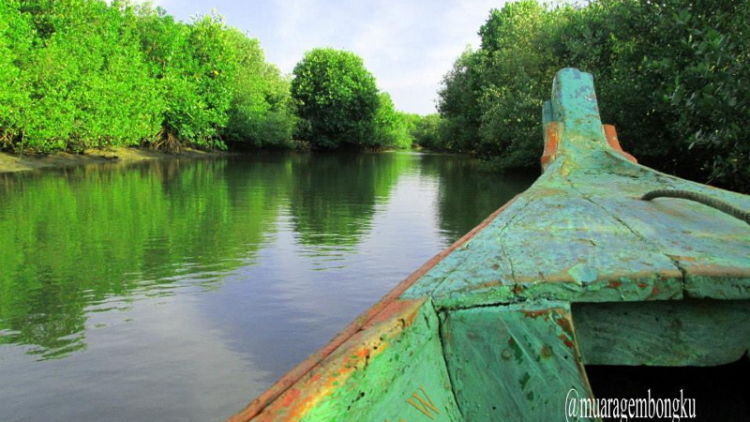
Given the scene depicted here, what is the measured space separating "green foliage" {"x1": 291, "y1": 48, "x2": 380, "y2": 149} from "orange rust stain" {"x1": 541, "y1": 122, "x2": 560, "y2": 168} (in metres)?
48.0

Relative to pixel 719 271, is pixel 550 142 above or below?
above

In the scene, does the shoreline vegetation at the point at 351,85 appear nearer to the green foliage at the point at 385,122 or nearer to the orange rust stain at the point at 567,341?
the green foliage at the point at 385,122

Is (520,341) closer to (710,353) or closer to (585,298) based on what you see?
(585,298)

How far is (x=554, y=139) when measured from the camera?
5.63 metres

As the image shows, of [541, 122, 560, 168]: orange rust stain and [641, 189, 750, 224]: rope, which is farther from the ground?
[541, 122, 560, 168]: orange rust stain

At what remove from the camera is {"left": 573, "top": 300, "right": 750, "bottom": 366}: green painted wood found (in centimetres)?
170

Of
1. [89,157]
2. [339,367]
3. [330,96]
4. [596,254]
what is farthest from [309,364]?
[330,96]

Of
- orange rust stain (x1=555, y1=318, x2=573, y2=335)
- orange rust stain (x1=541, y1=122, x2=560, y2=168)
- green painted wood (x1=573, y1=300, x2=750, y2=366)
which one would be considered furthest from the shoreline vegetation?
orange rust stain (x1=555, y1=318, x2=573, y2=335)

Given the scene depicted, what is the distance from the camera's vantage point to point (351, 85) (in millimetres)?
54125

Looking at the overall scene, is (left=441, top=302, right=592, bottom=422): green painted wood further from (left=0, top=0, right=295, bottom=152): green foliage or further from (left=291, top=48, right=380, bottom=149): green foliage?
(left=291, top=48, right=380, bottom=149): green foliage

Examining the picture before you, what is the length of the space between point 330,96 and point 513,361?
175ft

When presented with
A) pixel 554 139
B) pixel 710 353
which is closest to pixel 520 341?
pixel 710 353

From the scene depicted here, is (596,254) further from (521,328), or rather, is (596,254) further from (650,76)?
(650,76)

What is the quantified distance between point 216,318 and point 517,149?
19.5 metres
